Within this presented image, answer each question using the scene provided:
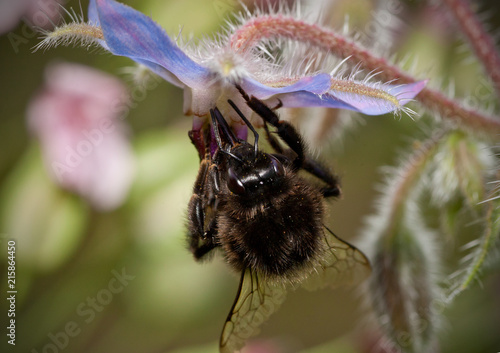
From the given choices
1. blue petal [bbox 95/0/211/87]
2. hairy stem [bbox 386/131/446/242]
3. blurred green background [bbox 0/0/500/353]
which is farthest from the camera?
blurred green background [bbox 0/0/500/353]

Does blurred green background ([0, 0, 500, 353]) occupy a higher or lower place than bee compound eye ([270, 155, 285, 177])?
lower

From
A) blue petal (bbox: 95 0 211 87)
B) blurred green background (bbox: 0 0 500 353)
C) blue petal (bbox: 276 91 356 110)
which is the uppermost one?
blue petal (bbox: 95 0 211 87)

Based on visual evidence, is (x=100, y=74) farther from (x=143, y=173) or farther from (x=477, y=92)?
(x=477, y=92)

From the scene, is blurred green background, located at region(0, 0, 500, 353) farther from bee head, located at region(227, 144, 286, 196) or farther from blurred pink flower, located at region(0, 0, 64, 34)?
bee head, located at region(227, 144, 286, 196)

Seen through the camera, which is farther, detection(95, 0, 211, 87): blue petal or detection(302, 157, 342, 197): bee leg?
detection(302, 157, 342, 197): bee leg

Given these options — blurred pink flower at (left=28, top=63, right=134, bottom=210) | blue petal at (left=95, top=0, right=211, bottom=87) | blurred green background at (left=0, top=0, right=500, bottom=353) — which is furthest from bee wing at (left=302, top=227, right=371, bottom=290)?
blurred pink flower at (left=28, top=63, right=134, bottom=210)
